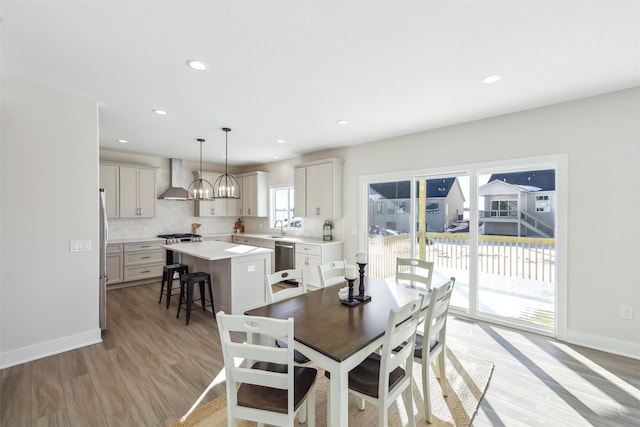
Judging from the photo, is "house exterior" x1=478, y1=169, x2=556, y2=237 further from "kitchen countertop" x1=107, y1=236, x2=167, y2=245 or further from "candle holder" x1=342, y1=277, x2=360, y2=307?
"kitchen countertop" x1=107, y1=236, x2=167, y2=245

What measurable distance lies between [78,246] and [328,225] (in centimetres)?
368

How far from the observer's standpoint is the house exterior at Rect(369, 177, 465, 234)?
4039 millimetres

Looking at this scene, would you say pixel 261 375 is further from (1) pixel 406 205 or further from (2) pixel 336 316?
(1) pixel 406 205

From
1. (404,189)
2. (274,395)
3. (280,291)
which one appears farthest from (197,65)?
(404,189)

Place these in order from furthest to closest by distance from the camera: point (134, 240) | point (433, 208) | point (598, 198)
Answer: point (134, 240)
point (433, 208)
point (598, 198)

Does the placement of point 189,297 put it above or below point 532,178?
below

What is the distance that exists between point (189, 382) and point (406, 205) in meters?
3.65

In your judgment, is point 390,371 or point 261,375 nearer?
point 261,375

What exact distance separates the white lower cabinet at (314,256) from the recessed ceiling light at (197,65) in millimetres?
3311

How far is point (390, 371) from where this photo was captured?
1.56m

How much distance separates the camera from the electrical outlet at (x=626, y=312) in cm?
277

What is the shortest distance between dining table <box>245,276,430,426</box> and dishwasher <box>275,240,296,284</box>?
116 inches

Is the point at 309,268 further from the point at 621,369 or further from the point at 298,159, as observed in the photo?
the point at 621,369

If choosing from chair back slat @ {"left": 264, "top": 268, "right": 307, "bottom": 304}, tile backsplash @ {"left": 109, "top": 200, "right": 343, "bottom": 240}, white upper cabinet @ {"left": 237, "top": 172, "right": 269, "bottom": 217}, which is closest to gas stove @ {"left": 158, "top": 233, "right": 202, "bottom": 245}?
tile backsplash @ {"left": 109, "top": 200, "right": 343, "bottom": 240}
